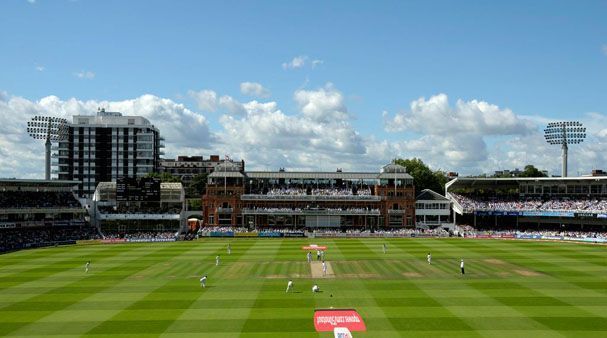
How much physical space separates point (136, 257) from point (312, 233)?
28.2 metres

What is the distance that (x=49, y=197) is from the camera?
7894 cm

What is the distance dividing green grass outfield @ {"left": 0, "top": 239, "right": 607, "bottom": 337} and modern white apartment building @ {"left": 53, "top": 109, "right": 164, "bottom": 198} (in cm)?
7789

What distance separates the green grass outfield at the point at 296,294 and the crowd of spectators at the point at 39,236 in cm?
804

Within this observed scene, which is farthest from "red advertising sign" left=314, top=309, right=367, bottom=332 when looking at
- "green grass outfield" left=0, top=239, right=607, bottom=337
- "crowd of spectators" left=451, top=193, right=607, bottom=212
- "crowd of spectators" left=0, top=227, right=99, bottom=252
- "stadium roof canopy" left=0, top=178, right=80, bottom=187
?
"stadium roof canopy" left=0, top=178, right=80, bottom=187

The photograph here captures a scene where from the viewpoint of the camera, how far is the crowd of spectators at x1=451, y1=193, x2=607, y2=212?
2960 inches

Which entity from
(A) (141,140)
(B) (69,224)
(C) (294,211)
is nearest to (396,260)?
(C) (294,211)

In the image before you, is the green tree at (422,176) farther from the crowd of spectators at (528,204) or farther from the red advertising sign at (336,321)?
the red advertising sign at (336,321)

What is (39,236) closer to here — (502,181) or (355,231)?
(355,231)

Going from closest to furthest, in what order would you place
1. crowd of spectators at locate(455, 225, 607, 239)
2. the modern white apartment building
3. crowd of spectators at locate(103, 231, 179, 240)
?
crowd of spectators at locate(455, 225, 607, 239)
crowd of spectators at locate(103, 231, 179, 240)
the modern white apartment building

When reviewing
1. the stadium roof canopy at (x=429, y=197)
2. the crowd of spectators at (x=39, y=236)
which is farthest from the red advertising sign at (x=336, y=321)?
the stadium roof canopy at (x=429, y=197)

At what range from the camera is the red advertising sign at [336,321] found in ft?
81.6

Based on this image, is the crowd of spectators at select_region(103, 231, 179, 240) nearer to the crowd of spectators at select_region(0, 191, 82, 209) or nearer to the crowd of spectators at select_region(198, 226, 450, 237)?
the crowd of spectators at select_region(198, 226, 450, 237)

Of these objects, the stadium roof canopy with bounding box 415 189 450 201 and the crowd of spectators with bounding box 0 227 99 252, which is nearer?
the crowd of spectators with bounding box 0 227 99 252

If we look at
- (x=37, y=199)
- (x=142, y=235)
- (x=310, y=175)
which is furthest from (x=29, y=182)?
(x=310, y=175)
